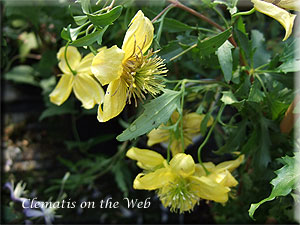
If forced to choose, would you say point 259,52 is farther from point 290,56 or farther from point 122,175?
point 122,175

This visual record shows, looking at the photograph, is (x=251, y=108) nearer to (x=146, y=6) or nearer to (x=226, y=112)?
(x=146, y=6)

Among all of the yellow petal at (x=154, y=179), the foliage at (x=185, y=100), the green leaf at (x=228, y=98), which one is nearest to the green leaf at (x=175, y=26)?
the foliage at (x=185, y=100)

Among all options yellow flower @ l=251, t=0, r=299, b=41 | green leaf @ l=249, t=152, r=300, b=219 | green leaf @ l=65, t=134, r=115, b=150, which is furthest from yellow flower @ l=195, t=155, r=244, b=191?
green leaf @ l=65, t=134, r=115, b=150

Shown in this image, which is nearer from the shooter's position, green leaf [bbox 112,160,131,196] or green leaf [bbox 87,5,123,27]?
green leaf [bbox 87,5,123,27]

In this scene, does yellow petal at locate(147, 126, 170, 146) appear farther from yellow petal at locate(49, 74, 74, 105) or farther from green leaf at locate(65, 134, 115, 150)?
green leaf at locate(65, 134, 115, 150)

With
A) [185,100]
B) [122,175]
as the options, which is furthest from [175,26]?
[122,175]
